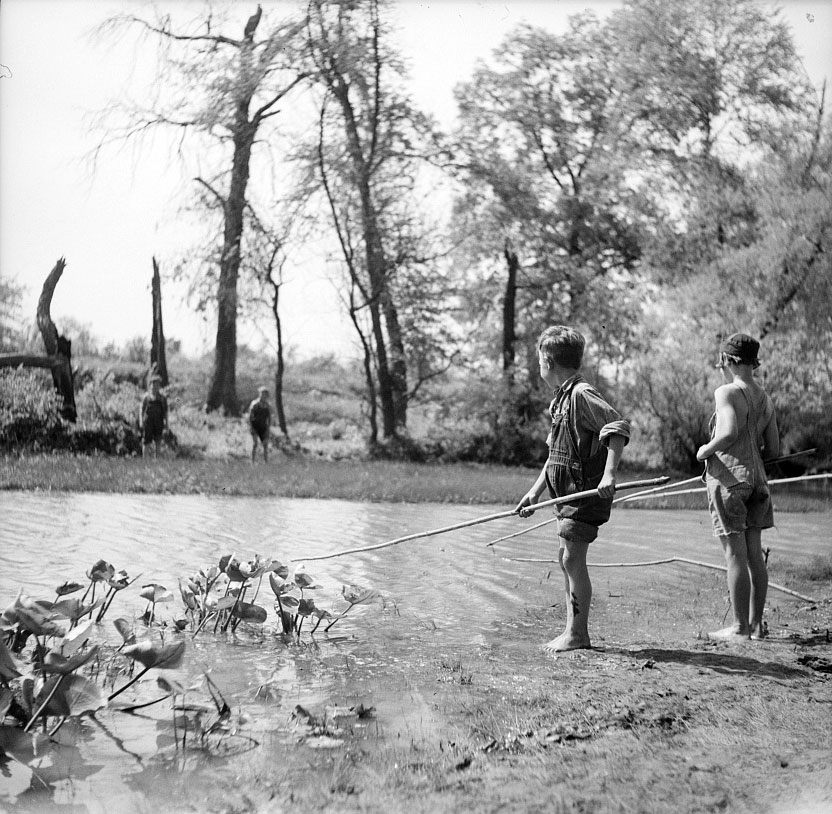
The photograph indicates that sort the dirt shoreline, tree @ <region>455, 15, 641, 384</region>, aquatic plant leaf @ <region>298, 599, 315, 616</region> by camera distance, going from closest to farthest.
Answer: the dirt shoreline
aquatic plant leaf @ <region>298, 599, 315, 616</region>
tree @ <region>455, 15, 641, 384</region>

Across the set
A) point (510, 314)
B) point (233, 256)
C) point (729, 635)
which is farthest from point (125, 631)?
point (510, 314)

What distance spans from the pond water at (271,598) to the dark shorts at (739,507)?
0.67m

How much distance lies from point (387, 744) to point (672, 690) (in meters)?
1.22

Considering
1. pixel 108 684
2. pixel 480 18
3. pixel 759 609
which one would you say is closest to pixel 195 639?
pixel 108 684

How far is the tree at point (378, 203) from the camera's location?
9008mm

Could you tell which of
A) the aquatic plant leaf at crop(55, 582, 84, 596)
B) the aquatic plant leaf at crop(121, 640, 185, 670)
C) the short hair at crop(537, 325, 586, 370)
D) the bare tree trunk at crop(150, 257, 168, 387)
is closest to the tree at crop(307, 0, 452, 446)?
the bare tree trunk at crop(150, 257, 168, 387)

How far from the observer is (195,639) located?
14.8 feet

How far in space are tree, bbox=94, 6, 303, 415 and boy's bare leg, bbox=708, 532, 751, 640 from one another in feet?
13.3

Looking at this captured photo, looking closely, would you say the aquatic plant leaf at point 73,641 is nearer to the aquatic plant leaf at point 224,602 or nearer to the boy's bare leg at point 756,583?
the aquatic plant leaf at point 224,602

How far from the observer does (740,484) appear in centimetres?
479

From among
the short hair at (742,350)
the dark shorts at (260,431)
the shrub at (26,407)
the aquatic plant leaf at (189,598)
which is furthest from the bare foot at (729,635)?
the dark shorts at (260,431)

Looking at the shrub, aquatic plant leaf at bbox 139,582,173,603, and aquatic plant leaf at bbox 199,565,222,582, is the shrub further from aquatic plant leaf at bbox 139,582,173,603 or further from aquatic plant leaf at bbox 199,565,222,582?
aquatic plant leaf at bbox 139,582,173,603

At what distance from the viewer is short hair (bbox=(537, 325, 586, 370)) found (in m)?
4.52

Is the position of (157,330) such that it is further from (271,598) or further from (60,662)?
(60,662)
